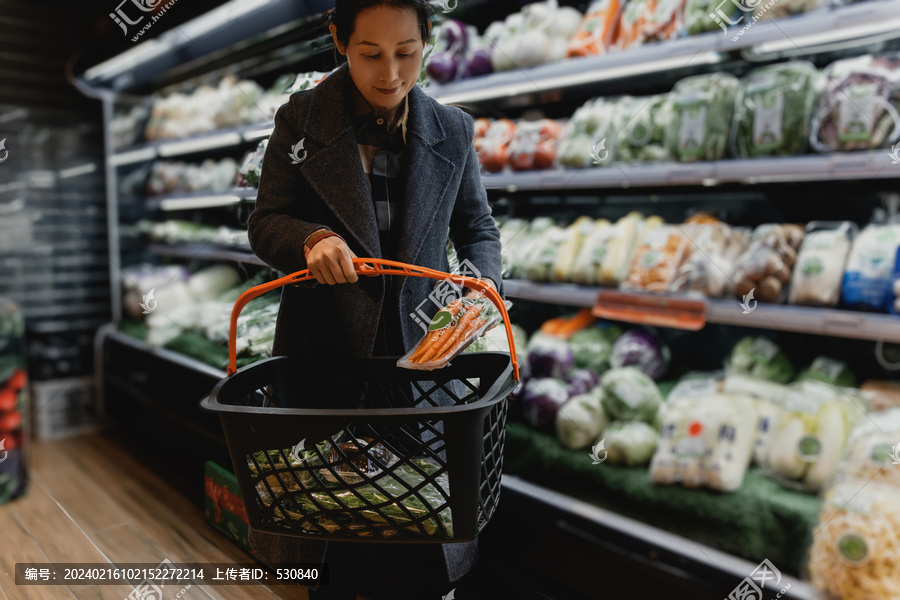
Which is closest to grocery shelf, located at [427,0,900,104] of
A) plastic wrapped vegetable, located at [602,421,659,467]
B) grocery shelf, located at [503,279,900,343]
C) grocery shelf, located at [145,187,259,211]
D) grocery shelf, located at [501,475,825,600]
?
grocery shelf, located at [503,279,900,343]

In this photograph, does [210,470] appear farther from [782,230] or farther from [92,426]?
[92,426]

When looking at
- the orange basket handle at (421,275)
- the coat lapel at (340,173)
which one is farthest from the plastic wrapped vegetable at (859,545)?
the coat lapel at (340,173)

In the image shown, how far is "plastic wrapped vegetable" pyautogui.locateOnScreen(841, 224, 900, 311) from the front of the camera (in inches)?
65.4

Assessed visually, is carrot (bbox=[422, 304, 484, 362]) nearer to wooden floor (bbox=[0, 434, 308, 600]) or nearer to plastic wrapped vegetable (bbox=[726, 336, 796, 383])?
wooden floor (bbox=[0, 434, 308, 600])

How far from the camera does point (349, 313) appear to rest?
1163 mm

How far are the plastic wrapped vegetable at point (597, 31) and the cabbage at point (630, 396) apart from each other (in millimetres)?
1136

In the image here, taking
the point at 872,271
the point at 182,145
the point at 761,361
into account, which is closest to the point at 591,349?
the point at 761,361

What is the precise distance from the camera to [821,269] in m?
1.76

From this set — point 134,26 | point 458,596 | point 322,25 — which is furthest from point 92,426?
point 322,25

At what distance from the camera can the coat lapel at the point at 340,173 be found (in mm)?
1113

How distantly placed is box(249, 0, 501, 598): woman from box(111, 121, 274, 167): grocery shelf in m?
2.05

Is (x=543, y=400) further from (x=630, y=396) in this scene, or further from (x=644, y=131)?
(x=644, y=131)

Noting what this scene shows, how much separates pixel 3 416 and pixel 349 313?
7.83 feet

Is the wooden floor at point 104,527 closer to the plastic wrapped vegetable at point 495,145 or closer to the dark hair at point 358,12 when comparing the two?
the dark hair at point 358,12
